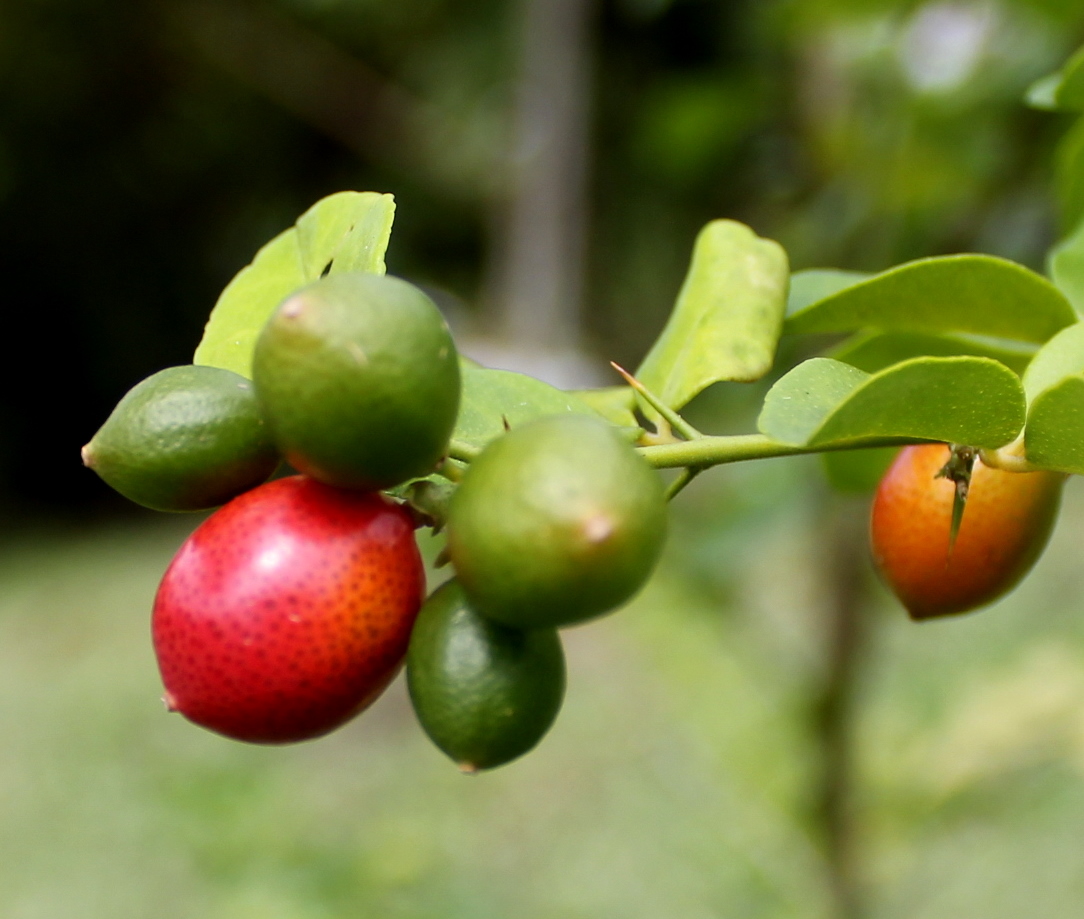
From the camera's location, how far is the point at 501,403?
734mm

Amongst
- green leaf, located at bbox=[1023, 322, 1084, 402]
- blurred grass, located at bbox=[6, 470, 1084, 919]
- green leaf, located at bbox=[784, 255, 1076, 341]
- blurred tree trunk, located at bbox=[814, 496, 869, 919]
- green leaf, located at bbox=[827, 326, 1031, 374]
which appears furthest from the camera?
blurred grass, located at bbox=[6, 470, 1084, 919]

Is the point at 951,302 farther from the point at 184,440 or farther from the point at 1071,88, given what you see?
the point at 184,440

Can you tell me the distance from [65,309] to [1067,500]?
27.0 feet

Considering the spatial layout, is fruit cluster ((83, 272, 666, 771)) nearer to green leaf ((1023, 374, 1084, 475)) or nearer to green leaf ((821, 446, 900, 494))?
→ green leaf ((1023, 374, 1084, 475))

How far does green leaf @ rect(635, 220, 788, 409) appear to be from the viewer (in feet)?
2.52

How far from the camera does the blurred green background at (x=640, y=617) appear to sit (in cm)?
197

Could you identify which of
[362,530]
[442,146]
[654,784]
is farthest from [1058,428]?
[442,146]

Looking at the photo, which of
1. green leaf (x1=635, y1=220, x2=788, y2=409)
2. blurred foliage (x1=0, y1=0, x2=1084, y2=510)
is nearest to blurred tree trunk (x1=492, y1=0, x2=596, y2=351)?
blurred foliage (x1=0, y1=0, x2=1084, y2=510)

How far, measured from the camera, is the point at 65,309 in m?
9.74

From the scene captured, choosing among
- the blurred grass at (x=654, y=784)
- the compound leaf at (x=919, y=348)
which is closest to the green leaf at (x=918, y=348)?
the compound leaf at (x=919, y=348)

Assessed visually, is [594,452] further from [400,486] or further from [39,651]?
[39,651]

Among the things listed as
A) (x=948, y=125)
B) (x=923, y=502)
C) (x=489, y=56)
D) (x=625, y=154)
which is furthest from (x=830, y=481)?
(x=489, y=56)

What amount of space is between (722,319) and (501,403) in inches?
7.2

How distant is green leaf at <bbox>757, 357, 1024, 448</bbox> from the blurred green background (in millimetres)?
1118
